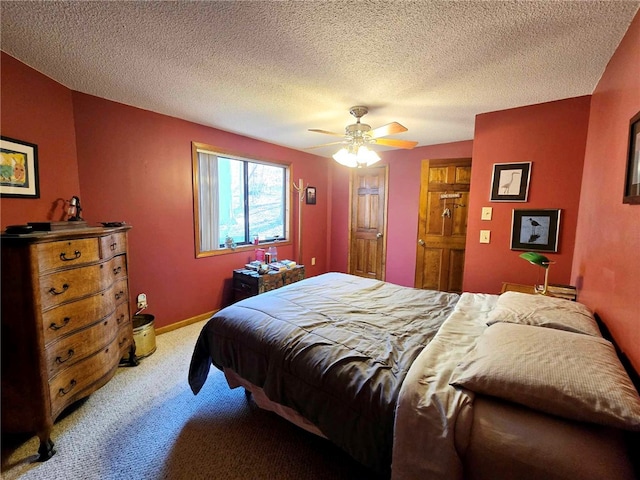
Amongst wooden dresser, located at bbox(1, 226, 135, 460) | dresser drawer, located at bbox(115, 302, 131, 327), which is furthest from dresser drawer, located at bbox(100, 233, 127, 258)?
dresser drawer, located at bbox(115, 302, 131, 327)

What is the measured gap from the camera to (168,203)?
9.62ft

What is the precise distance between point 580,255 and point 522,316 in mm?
1117

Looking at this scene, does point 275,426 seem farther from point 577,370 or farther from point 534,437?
point 577,370

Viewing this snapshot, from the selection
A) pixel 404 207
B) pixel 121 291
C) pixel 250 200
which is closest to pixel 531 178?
pixel 404 207

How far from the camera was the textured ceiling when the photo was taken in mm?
1319

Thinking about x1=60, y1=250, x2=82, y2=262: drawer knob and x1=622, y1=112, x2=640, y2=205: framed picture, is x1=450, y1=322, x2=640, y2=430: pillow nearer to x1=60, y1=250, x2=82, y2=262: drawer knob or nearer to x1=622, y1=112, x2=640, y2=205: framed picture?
x1=622, y1=112, x2=640, y2=205: framed picture

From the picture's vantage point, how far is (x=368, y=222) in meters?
4.61

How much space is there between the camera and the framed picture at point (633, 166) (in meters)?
1.17

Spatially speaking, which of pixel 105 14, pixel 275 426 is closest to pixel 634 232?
pixel 275 426

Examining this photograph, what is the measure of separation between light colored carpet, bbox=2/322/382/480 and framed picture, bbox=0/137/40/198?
1.49 metres

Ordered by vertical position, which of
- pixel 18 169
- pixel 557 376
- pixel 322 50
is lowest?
pixel 557 376

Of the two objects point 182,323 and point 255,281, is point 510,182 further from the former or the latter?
point 182,323

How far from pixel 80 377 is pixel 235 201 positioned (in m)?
2.45

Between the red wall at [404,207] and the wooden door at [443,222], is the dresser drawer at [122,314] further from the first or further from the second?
the red wall at [404,207]
